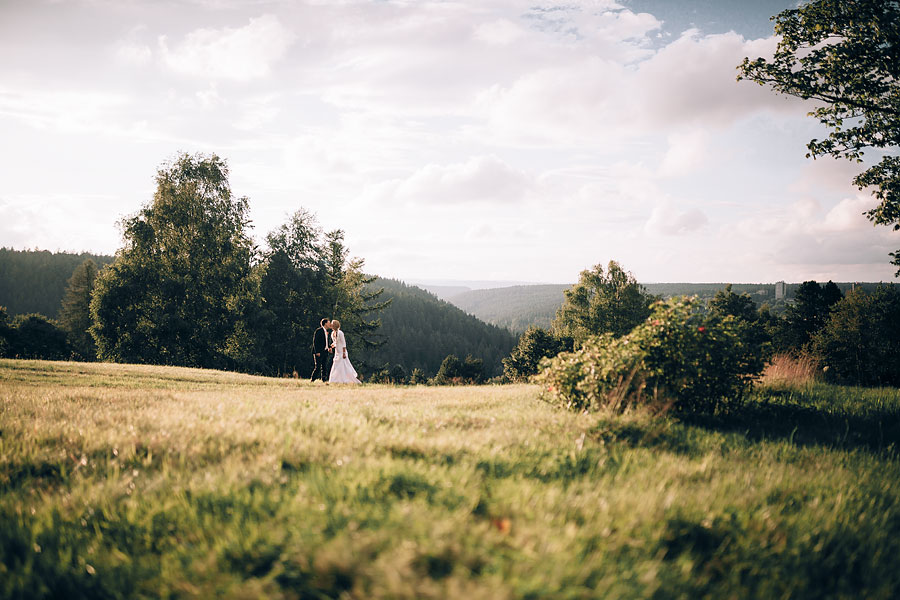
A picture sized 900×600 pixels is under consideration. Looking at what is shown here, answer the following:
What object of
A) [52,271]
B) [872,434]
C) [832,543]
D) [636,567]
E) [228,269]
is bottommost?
[872,434]

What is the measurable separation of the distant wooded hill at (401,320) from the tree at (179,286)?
6841 centimetres

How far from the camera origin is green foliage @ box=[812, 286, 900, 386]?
3628cm

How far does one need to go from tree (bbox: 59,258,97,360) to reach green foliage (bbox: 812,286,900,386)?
237 feet

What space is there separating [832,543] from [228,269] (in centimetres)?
3295

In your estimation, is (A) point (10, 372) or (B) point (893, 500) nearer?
(B) point (893, 500)

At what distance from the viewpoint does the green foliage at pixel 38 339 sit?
158 ft

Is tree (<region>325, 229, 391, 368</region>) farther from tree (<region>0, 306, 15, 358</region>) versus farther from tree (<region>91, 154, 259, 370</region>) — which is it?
tree (<region>0, 306, 15, 358</region>)

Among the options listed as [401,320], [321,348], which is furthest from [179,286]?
[401,320]

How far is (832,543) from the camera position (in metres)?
2.85

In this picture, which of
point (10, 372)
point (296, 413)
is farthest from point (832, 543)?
point (10, 372)

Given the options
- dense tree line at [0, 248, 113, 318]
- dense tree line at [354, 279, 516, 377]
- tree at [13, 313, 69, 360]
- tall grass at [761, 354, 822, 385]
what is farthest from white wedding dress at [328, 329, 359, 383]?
dense tree line at [0, 248, 113, 318]

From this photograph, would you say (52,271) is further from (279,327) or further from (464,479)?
(464,479)

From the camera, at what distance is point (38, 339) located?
4984cm

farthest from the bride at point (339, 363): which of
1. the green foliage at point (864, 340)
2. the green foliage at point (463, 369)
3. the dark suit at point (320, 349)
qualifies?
the green foliage at point (463, 369)
